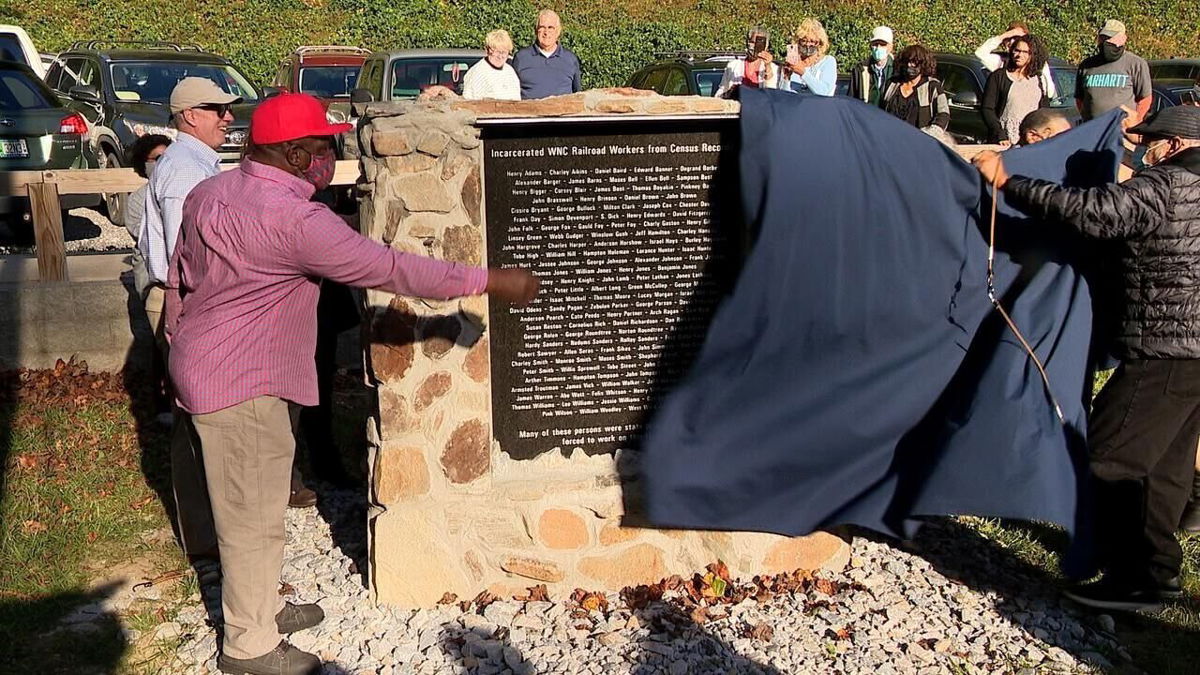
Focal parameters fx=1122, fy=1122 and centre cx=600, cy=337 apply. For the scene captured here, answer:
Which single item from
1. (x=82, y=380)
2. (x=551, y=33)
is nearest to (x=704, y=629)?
(x=82, y=380)

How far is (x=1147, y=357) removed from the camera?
4.47 m

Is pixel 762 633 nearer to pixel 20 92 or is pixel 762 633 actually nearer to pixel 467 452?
pixel 467 452

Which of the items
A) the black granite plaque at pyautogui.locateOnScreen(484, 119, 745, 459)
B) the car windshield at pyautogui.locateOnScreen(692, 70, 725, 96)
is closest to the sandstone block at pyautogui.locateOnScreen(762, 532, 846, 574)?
the black granite plaque at pyautogui.locateOnScreen(484, 119, 745, 459)

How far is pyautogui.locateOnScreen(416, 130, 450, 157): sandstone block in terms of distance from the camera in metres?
4.25

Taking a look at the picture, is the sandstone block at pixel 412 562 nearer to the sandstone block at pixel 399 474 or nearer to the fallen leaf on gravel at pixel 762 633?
the sandstone block at pixel 399 474

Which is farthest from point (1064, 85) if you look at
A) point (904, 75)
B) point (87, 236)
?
point (87, 236)

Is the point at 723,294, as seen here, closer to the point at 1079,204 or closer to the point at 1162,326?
the point at 1079,204

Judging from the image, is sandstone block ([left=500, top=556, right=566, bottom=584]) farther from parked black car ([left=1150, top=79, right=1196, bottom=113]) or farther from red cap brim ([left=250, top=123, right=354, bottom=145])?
parked black car ([left=1150, top=79, right=1196, bottom=113])

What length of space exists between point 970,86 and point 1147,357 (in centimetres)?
1143

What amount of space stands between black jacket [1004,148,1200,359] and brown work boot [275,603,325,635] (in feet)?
10.6

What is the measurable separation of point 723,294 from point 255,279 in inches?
76.3

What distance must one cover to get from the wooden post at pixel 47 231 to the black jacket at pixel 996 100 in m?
7.22

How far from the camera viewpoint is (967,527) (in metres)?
5.57

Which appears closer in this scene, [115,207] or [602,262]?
[602,262]
